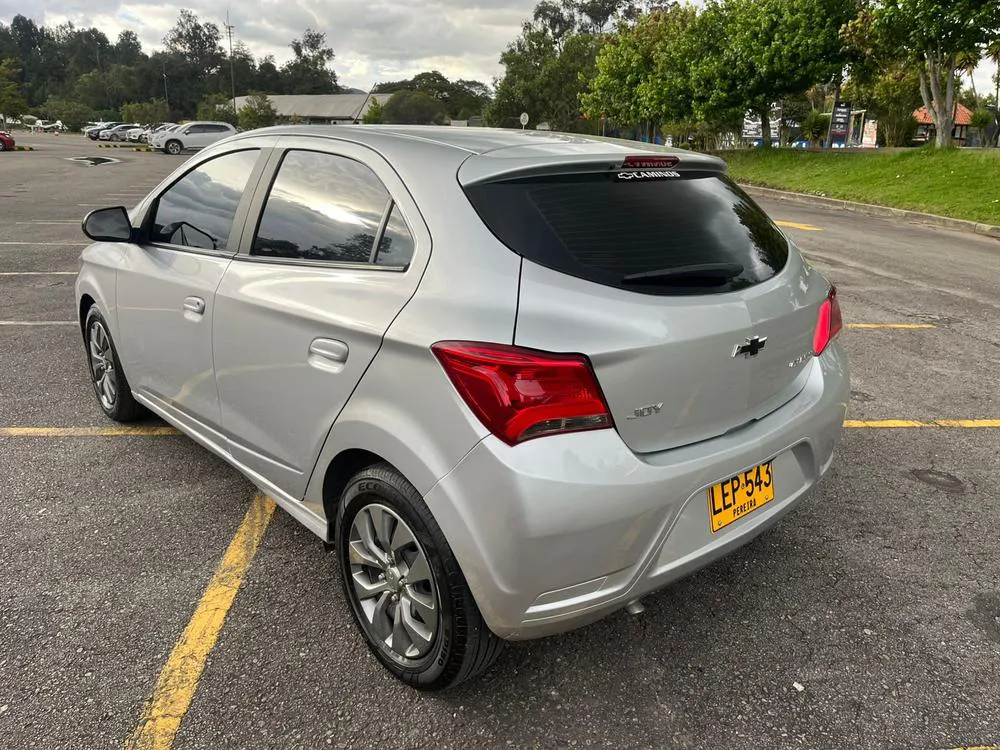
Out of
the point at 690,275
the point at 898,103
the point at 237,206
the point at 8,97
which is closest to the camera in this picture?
the point at 690,275

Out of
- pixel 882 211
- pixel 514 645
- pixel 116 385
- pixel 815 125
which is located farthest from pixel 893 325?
pixel 815 125

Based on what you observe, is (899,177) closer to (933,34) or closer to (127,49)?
(933,34)

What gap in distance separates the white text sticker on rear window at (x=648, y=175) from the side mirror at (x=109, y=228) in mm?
2401

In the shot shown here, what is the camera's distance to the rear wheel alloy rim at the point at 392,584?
213 cm

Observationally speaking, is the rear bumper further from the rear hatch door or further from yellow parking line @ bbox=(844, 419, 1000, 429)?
yellow parking line @ bbox=(844, 419, 1000, 429)

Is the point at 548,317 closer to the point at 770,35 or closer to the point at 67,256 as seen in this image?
the point at 67,256

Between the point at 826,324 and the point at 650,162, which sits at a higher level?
the point at 650,162

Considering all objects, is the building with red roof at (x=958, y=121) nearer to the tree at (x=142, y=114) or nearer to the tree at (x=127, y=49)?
the tree at (x=142, y=114)

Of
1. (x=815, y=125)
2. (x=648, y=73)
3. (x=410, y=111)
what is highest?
(x=410, y=111)

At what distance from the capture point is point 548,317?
189 cm

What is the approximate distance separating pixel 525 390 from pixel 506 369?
72 millimetres

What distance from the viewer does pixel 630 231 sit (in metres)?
2.16

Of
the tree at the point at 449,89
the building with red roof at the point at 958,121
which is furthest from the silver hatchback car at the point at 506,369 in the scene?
the tree at the point at 449,89

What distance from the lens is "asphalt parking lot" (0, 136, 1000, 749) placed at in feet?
6.97
